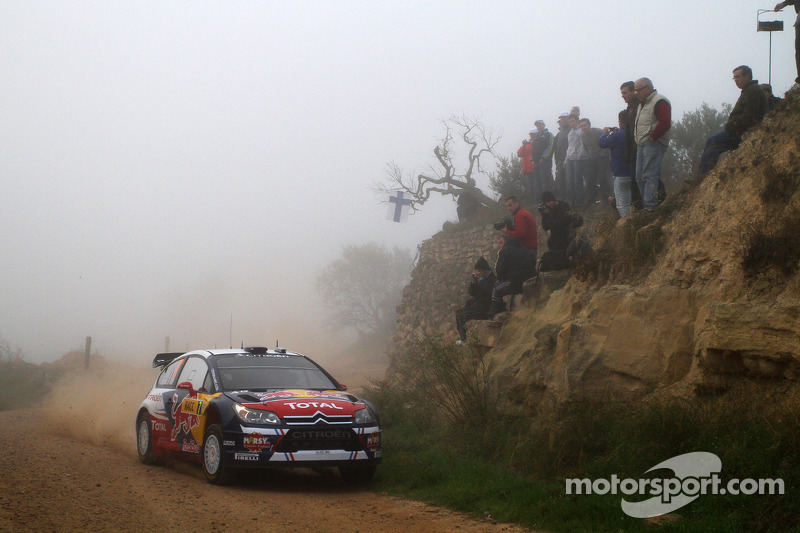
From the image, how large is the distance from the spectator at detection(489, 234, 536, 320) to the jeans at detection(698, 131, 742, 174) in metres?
3.60

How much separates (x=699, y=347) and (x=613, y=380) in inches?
52.2

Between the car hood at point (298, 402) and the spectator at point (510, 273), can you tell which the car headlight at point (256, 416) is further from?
the spectator at point (510, 273)

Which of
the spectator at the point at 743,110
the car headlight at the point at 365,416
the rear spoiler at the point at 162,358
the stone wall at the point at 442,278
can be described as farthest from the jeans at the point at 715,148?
the stone wall at the point at 442,278

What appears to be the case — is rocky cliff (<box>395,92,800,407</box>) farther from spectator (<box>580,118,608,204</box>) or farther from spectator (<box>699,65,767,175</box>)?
spectator (<box>580,118,608,204</box>)

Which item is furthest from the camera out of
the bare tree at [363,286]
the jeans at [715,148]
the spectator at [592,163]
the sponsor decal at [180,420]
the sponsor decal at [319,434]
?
the bare tree at [363,286]

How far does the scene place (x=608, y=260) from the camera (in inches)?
422

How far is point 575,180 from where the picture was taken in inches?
701

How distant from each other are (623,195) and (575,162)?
5.92 meters

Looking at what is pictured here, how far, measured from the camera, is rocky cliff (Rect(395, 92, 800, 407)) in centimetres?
723

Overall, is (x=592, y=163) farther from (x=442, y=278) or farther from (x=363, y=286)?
(x=363, y=286)

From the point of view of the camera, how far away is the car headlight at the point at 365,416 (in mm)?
8867

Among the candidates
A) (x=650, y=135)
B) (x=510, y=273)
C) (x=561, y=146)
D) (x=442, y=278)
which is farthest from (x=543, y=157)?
(x=650, y=135)

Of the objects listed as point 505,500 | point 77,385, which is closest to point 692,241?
point 505,500

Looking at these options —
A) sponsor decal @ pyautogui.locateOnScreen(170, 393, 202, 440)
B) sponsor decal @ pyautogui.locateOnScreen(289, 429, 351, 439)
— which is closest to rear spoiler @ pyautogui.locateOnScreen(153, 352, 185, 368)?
sponsor decal @ pyautogui.locateOnScreen(170, 393, 202, 440)
